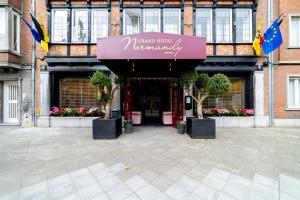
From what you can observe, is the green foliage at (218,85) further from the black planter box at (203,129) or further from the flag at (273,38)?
the flag at (273,38)

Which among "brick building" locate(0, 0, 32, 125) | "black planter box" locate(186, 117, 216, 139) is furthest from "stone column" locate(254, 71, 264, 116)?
"brick building" locate(0, 0, 32, 125)

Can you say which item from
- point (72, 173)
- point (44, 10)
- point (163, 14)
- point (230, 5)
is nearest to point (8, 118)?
point (44, 10)

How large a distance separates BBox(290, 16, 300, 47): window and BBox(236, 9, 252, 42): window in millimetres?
2728

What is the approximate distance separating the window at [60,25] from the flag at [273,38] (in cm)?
1224

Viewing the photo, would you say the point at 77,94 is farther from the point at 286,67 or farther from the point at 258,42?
the point at 286,67

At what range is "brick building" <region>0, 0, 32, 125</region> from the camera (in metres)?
8.66

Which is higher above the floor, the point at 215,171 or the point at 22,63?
the point at 22,63

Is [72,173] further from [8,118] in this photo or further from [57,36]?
[8,118]

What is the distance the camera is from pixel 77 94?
974cm

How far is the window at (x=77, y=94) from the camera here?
9742 millimetres

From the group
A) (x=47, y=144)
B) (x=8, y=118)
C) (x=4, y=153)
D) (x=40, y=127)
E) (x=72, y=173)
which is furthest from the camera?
(x=8, y=118)

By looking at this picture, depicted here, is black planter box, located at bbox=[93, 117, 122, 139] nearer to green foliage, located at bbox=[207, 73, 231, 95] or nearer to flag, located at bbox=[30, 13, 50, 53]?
green foliage, located at bbox=[207, 73, 231, 95]

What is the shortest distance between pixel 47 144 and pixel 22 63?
7002 millimetres

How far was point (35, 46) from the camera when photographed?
9.38 m
